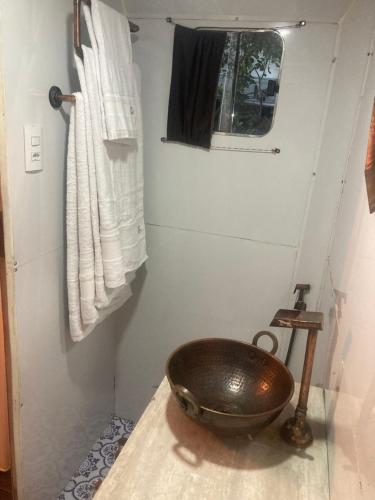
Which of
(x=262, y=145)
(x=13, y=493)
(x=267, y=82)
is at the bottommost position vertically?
(x=13, y=493)

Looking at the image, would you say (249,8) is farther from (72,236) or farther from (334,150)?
(72,236)

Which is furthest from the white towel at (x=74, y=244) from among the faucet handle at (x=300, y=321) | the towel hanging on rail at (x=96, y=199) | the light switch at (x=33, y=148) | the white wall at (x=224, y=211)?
the faucet handle at (x=300, y=321)

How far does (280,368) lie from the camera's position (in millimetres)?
1052

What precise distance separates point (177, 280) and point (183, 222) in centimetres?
29

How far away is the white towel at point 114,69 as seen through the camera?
1214 mm

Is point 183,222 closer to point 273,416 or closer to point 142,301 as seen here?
point 142,301

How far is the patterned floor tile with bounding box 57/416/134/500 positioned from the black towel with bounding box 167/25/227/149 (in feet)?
5.16

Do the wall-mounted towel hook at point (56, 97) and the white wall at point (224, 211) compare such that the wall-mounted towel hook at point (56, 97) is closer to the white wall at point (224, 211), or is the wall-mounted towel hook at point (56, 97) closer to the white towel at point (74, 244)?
the white towel at point (74, 244)

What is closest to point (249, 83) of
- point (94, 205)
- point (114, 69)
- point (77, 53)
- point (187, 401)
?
point (114, 69)

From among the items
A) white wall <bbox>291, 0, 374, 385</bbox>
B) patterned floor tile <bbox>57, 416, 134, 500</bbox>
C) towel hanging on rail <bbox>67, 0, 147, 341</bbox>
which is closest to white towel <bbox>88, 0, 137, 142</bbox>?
towel hanging on rail <bbox>67, 0, 147, 341</bbox>

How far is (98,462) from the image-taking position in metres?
1.88

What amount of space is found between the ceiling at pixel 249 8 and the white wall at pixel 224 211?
0.04 meters

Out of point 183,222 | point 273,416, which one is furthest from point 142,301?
point 273,416

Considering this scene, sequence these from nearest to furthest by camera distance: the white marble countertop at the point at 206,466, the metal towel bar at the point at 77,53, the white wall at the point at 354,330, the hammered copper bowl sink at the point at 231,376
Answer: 1. the white wall at the point at 354,330
2. the white marble countertop at the point at 206,466
3. the hammered copper bowl sink at the point at 231,376
4. the metal towel bar at the point at 77,53
